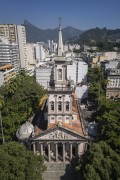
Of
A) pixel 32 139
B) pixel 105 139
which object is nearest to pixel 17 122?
pixel 32 139

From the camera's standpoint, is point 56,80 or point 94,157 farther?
point 56,80

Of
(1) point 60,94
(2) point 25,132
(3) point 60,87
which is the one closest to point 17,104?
(2) point 25,132

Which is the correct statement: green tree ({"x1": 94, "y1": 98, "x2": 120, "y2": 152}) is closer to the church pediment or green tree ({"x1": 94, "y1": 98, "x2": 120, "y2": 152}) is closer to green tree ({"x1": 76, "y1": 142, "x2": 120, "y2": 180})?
green tree ({"x1": 76, "y1": 142, "x2": 120, "y2": 180})

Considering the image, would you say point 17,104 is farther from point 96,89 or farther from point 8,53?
point 8,53

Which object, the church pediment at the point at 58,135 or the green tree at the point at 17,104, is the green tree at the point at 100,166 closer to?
the church pediment at the point at 58,135

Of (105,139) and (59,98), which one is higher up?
(59,98)

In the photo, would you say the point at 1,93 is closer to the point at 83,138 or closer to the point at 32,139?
the point at 32,139

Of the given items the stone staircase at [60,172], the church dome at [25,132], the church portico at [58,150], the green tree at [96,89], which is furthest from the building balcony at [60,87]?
the green tree at [96,89]
